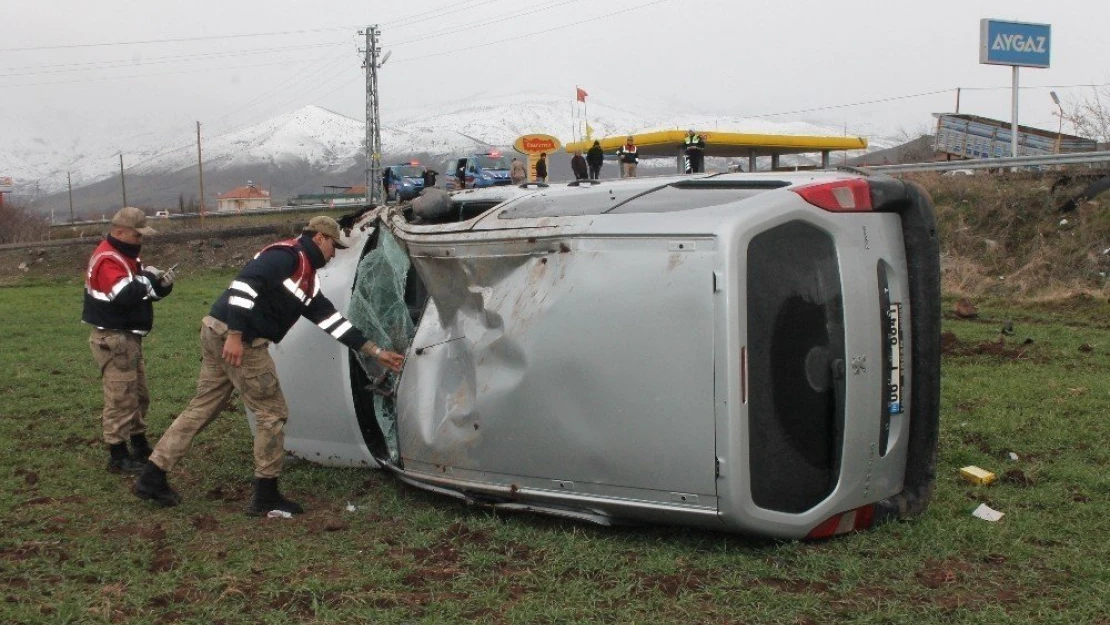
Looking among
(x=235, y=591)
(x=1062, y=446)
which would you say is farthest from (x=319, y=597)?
(x=1062, y=446)

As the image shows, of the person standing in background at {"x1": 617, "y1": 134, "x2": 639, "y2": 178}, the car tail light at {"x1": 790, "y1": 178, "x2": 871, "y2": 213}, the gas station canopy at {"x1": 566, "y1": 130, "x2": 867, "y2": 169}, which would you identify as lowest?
the car tail light at {"x1": 790, "y1": 178, "x2": 871, "y2": 213}

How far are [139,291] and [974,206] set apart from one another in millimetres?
Answer: 17348

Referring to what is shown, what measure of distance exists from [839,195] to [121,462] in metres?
4.38

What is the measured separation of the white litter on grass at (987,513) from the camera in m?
4.90

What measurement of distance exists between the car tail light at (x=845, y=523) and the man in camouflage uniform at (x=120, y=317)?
13.0 ft

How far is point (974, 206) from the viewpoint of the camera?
2008 centimetres

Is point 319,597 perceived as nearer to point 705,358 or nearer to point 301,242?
point 705,358

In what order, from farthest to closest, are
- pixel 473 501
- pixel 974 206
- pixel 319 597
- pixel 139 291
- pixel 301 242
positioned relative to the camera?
1. pixel 974 206
2. pixel 139 291
3. pixel 301 242
4. pixel 473 501
5. pixel 319 597

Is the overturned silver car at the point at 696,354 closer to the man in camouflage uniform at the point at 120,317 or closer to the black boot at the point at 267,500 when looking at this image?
the black boot at the point at 267,500

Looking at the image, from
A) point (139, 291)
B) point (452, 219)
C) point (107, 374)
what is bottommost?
point (107, 374)

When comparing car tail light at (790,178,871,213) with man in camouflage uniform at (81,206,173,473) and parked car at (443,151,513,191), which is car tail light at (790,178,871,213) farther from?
parked car at (443,151,513,191)

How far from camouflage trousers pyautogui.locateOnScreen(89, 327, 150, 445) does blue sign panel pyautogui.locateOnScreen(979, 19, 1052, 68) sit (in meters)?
25.6

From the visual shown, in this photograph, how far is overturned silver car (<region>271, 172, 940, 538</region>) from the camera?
13.4 ft

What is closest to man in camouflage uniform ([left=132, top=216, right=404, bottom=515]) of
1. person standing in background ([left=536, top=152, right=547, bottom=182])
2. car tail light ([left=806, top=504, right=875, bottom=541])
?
car tail light ([left=806, top=504, right=875, bottom=541])
